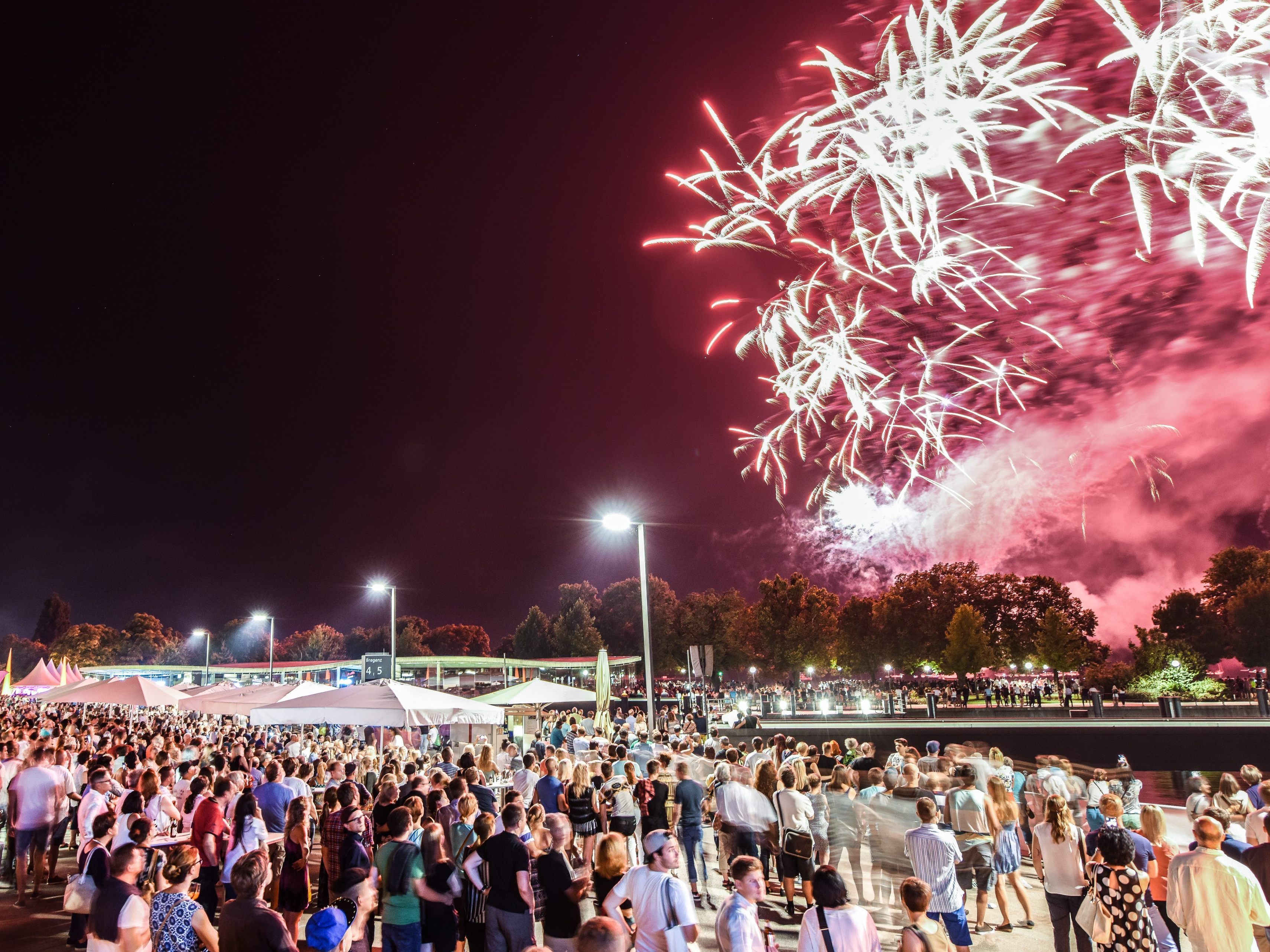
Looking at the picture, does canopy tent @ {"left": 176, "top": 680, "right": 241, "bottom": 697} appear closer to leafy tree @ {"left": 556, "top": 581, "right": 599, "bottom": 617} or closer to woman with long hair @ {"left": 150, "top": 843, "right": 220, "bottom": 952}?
woman with long hair @ {"left": 150, "top": 843, "right": 220, "bottom": 952}

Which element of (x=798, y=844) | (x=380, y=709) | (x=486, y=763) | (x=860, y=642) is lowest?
(x=798, y=844)

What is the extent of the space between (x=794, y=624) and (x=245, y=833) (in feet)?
226

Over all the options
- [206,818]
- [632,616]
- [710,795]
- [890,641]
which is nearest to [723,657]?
[632,616]

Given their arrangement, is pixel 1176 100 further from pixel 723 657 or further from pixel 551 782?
pixel 723 657

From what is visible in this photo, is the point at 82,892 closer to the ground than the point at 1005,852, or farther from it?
farther from it

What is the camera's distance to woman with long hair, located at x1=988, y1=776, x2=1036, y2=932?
8.86 metres

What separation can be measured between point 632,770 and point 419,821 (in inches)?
147

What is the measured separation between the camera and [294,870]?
291 inches

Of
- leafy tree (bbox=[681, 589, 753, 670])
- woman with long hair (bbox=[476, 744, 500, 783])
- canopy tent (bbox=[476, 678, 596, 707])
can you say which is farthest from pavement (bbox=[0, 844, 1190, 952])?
leafy tree (bbox=[681, 589, 753, 670])

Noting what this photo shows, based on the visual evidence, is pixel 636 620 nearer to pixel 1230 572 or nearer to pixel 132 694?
pixel 1230 572

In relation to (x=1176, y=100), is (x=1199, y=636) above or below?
below

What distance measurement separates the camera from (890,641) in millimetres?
73125

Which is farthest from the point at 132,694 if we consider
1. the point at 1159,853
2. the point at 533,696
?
the point at 1159,853

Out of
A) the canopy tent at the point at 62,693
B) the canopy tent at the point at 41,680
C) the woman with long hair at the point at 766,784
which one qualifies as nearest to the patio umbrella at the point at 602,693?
the woman with long hair at the point at 766,784
